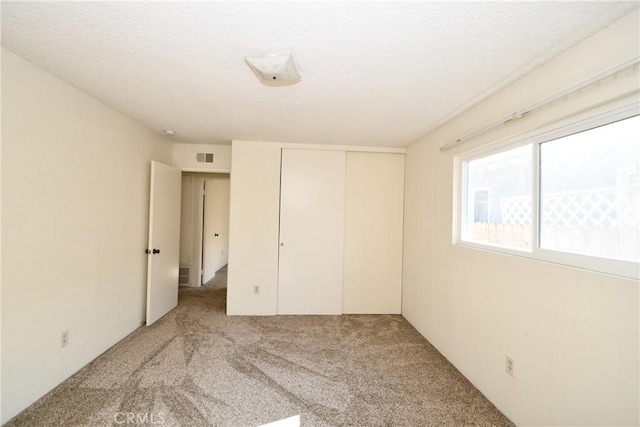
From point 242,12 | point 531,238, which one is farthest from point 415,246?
point 242,12

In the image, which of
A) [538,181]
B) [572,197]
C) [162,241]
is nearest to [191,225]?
[162,241]

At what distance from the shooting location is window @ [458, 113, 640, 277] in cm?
123

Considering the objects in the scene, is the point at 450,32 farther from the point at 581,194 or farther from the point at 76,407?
the point at 76,407

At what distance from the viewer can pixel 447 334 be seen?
2.50 meters

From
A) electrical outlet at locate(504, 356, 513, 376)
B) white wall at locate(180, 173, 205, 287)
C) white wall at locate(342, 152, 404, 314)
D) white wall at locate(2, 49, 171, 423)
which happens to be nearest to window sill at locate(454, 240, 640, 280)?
electrical outlet at locate(504, 356, 513, 376)

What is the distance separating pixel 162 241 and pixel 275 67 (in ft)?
8.74

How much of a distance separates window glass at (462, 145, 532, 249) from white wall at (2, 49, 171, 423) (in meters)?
3.27

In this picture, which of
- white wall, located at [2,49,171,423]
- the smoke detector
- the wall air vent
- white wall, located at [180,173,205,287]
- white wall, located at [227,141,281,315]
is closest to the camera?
the smoke detector

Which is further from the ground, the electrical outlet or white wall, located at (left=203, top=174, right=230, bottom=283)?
white wall, located at (left=203, top=174, right=230, bottom=283)

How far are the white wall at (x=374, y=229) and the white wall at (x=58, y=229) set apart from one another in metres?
2.61

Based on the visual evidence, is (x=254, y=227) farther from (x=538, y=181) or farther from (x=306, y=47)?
(x=538, y=181)

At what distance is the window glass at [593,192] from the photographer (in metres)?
1.22

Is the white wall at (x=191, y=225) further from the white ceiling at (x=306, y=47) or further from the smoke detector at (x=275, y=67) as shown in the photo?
the smoke detector at (x=275, y=67)
